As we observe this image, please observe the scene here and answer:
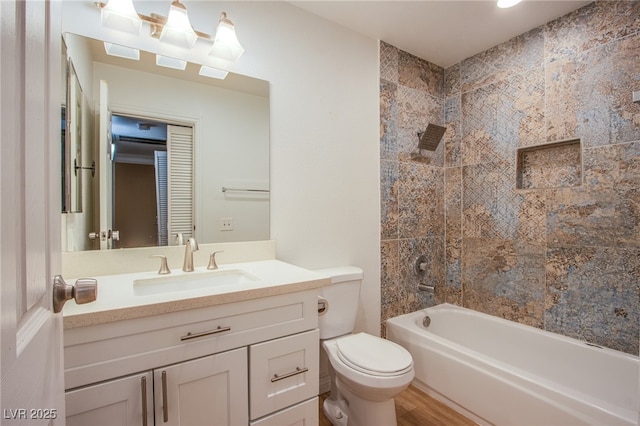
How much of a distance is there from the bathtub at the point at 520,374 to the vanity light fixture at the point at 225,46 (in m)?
2.02

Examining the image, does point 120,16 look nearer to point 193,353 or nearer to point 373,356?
point 193,353

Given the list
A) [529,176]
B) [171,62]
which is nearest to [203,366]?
[171,62]

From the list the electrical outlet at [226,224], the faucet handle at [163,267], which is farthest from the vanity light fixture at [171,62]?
the faucet handle at [163,267]

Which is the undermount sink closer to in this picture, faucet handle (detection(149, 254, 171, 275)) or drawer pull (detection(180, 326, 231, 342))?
faucet handle (detection(149, 254, 171, 275))

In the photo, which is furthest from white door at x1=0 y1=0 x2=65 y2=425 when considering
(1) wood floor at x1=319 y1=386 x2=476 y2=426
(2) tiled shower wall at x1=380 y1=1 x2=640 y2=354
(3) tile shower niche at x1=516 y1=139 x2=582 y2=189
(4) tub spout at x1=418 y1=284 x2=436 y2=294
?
(3) tile shower niche at x1=516 y1=139 x2=582 y2=189

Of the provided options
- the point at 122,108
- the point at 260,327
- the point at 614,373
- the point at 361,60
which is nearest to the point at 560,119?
the point at 361,60

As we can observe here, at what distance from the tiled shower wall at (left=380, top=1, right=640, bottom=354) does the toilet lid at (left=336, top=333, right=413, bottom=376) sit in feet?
2.23

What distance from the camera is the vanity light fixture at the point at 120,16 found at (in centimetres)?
128

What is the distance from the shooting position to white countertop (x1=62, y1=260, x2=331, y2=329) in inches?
33.3

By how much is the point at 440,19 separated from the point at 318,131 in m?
1.12

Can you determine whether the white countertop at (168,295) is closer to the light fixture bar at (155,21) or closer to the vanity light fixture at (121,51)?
the vanity light fixture at (121,51)

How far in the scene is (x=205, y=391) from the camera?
1.01 m

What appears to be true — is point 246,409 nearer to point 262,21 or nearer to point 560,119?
point 262,21

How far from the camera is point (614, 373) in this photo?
1600mm
